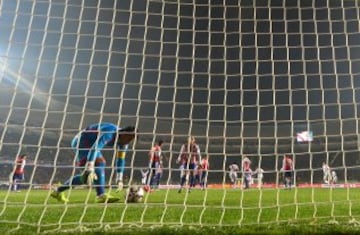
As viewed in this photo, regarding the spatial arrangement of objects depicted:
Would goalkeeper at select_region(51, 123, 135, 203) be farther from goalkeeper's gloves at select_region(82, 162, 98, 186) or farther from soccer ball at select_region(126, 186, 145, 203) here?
soccer ball at select_region(126, 186, 145, 203)

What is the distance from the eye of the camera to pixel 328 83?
31.7 feet

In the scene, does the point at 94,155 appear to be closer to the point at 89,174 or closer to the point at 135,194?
the point at 89,174

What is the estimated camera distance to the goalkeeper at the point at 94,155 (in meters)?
5.24

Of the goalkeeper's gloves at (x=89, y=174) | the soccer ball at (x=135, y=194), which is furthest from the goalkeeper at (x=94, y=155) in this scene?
the soccer ball at (x=135, y=194)

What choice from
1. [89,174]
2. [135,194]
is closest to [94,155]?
[89,174]

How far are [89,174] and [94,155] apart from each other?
29 centimetres

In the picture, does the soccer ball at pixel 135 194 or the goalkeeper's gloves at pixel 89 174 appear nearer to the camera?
the goalkeeper's gloves at pixel 89 174

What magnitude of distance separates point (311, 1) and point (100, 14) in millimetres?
2779

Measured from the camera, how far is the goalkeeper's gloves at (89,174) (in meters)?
5.15

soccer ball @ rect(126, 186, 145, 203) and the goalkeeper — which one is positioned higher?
the goalkeeper

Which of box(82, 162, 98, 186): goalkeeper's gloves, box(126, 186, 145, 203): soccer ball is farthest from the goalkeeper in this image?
box(126, 186, 145, 203): soccer ball

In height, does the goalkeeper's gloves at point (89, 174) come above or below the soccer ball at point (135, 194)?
above

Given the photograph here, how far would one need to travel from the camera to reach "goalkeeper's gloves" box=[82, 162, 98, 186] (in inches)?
203

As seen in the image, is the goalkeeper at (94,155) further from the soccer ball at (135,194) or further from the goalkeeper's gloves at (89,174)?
the soccer ball at (135,194)
